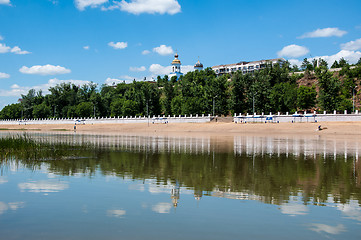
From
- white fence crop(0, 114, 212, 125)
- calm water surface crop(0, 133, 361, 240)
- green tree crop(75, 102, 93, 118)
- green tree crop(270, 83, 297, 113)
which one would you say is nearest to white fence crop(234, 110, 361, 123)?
green tree crop(270, 83, 297, 113)

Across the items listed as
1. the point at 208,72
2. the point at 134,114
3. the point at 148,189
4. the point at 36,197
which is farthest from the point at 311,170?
the point at 208,72

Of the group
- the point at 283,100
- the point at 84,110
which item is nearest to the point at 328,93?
the point at 283,100

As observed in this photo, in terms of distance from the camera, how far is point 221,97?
116812 mm

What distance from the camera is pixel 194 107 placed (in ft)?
387

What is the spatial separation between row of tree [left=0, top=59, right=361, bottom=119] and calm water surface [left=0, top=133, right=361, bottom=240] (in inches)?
3537

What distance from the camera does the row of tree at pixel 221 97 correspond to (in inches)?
4240

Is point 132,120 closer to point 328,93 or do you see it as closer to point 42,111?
point 328,93

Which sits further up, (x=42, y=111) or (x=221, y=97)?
(x=221, y=97)

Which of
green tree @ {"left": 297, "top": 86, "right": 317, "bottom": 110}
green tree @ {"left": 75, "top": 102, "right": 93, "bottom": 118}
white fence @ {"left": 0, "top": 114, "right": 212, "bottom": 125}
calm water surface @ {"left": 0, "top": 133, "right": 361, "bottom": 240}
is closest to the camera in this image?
calm water surface @ {"left": 0, "top": 133, "right": 361, "bottom": 240}

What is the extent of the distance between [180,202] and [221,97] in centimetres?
10701

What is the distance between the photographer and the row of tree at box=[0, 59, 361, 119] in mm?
107688

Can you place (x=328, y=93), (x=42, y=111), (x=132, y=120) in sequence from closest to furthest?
1. (x=328, y=93)
2. (x=132, y=120)
3. (x=42, y=111)

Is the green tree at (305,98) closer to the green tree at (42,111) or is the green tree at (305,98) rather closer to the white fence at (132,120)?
the white fence at (132,120)

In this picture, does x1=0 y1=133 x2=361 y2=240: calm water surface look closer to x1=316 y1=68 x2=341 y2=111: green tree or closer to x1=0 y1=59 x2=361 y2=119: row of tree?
x1=316 y1=68 x2=341 y2=111: green tree
